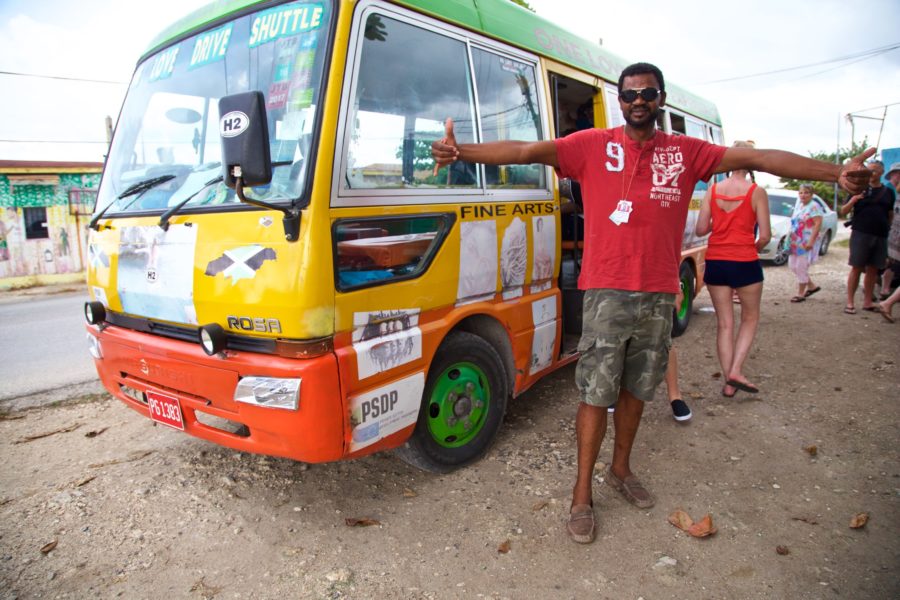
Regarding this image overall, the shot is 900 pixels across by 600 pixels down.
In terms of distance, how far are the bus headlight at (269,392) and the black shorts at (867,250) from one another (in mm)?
7454

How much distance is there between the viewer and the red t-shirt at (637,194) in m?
2.53

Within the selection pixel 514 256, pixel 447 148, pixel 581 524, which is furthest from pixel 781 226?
pixel 447 148

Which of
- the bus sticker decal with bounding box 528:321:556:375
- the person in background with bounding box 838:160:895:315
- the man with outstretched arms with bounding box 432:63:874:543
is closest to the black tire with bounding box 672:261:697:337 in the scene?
the person in background with bounding box 838:160:895:315

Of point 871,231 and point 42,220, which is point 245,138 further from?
point 42,220

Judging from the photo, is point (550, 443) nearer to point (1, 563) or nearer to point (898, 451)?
point (898, 451)

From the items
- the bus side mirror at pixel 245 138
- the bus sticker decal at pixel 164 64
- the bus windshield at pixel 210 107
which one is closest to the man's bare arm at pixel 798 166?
the bus windshield at pixel 210 107

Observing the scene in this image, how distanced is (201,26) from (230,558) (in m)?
2.68

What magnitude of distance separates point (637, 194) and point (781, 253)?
11676 mm

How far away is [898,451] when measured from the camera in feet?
11.1

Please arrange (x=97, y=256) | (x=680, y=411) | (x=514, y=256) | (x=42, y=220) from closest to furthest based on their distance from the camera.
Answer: (x=97, y=256), (x=514, y=256), (x=680, y=411), (x=42, y=220)

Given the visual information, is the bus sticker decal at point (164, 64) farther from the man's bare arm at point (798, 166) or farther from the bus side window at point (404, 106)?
the man's bare arm at point (798, 166)

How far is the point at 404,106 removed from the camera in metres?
2.83

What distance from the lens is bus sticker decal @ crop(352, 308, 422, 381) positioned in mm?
2490

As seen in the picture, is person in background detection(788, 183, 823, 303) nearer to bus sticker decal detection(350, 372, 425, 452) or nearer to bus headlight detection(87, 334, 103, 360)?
bus sticker decal detection(350, 372, 425, 452)
